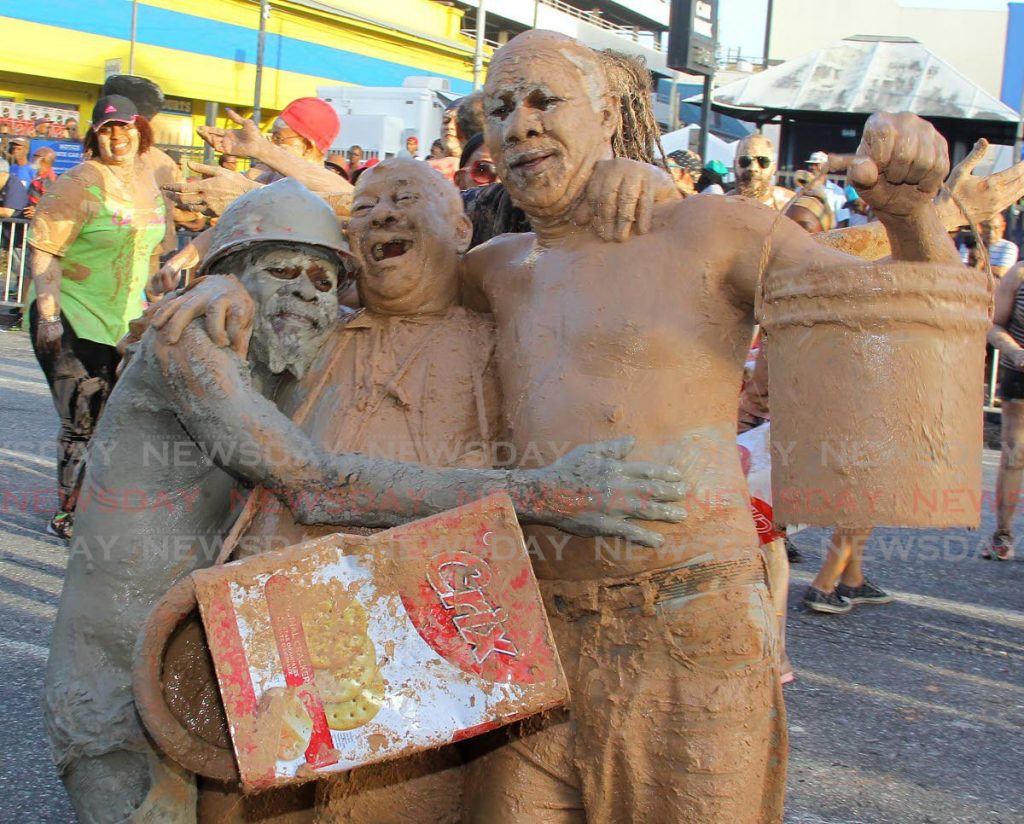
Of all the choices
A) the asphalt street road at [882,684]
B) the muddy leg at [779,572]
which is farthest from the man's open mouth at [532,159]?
the muddy leg at [779,572]

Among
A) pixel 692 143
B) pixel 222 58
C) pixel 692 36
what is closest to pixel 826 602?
pixel 692 36

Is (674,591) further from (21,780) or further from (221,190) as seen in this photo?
(21,780)

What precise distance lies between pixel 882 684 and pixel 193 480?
126 inches

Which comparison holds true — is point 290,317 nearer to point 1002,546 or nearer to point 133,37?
point 1002,546

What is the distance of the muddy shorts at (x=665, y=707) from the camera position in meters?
2.41

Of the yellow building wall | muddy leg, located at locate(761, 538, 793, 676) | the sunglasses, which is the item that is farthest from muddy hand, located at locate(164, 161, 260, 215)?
the yellow building wall

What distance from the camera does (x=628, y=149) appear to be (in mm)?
3283

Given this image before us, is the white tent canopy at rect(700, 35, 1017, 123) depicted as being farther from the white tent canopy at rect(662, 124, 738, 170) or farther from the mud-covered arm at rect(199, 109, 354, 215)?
the mud-covered arm at rect(199, 109, 354, 215)

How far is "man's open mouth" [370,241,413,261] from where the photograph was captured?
2.75 meters

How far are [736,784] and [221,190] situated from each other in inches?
77.0

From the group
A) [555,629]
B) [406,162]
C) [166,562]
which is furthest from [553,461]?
[166,562]

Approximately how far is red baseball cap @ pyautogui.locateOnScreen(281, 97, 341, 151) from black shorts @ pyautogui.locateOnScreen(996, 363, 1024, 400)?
12.7 ft

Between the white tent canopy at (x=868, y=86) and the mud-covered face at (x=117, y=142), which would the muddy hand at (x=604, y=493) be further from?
the white tent canopy at (x=868, y=86)

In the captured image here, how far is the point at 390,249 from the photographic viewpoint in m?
2.76
